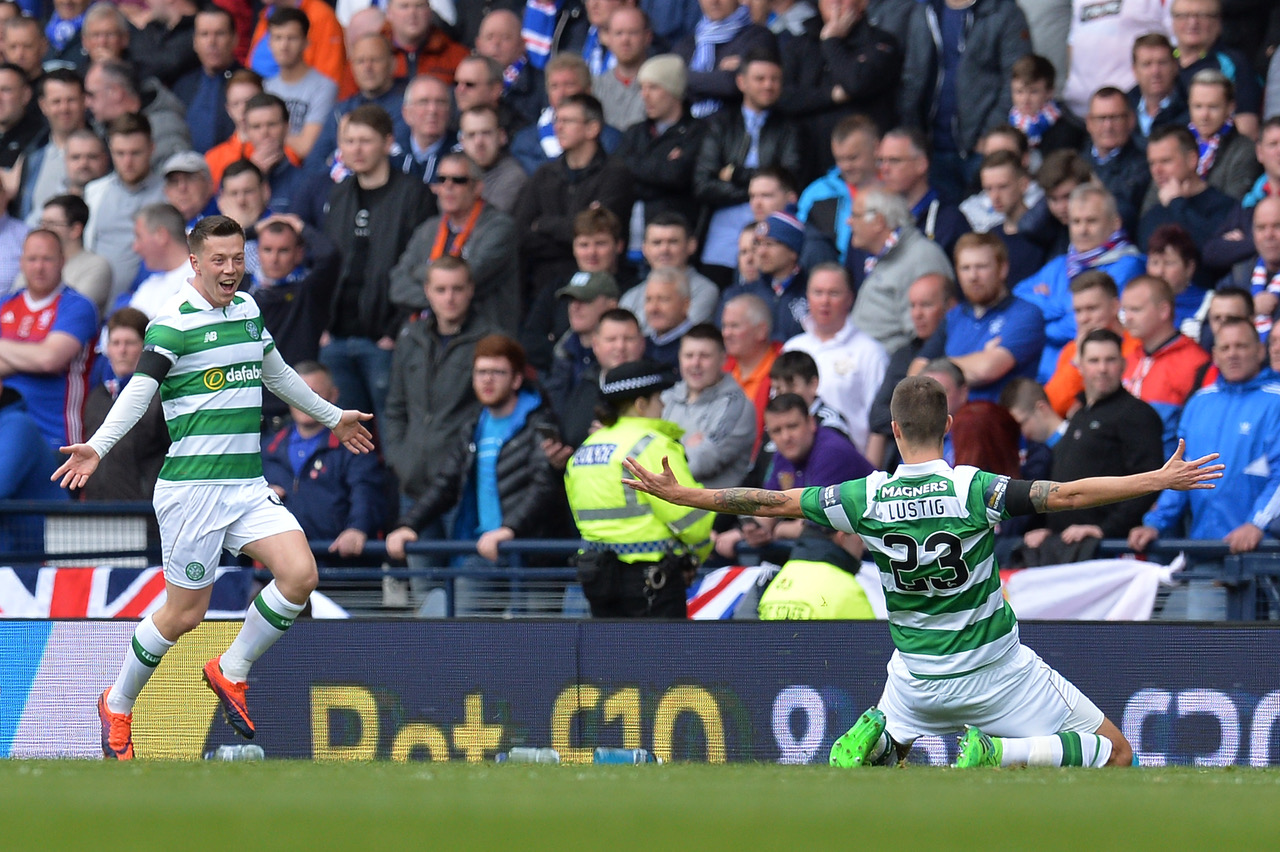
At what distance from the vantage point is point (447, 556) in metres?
11.6

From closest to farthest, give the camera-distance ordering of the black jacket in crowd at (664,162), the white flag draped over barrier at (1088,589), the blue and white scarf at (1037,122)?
the white flag draped over barrier at (1088,589) → the blue and white scarf at (1037,122) → the black jacket in crowd at (664,162)

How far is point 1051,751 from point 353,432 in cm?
369

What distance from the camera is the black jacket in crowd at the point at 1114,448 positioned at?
10133mm

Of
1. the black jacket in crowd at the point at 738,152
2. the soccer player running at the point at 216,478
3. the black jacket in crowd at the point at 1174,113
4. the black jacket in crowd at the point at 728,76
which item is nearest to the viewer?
the soccer player running at the point at 216,478

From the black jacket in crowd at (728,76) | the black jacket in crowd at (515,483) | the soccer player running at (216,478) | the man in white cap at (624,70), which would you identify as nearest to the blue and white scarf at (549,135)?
the man in white cap at (624,70)

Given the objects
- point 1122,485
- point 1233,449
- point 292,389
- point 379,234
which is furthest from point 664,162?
point 1122,485

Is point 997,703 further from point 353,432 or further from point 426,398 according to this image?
point 426,398

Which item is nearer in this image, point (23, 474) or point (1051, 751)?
point (1051, 751)

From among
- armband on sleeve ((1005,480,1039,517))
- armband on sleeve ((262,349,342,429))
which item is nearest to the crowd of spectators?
armband on sleeve ((262,349,342,429))

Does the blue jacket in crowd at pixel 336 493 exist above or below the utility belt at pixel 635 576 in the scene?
above

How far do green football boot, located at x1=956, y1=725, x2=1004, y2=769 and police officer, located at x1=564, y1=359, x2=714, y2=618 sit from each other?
2763 millimetres

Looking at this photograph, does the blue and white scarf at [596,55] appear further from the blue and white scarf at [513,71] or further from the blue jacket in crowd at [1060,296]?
the blue jacket in crowd at [1060,296]

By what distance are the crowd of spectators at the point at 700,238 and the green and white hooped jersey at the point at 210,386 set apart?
8.92 ft

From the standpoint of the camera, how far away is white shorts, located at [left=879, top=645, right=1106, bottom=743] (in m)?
7.32
